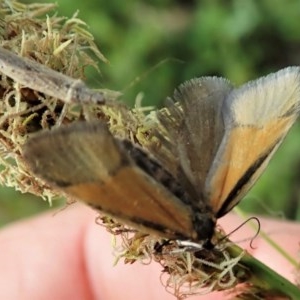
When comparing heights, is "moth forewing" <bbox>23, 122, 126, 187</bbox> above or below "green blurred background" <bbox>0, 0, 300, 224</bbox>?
above

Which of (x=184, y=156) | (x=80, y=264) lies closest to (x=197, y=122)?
(x=184, y=156)

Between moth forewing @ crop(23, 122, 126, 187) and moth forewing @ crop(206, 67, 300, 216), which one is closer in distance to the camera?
moth forewing @ crop(23, 122, 126, 187)

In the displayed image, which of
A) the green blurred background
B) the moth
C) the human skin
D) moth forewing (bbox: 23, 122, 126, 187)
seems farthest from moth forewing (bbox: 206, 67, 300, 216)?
the green blurred background

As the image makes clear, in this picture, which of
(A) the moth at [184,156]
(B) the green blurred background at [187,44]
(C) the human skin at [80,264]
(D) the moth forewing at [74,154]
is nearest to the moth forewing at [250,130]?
(A) the moth at [184,156]

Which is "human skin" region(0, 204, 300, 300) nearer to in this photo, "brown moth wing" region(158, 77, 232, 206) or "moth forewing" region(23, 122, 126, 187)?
"brown moth wing" region(158, 77, 232, 206)

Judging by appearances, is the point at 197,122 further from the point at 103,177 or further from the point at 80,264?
the point at 80,264

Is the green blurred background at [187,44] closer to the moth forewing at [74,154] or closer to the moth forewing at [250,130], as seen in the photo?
the moth forewing at [250,130]

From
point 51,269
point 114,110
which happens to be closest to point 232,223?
A: point 51,269
